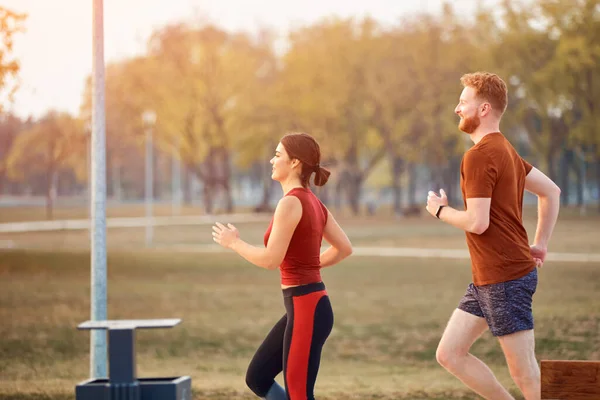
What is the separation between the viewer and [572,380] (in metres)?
3.96

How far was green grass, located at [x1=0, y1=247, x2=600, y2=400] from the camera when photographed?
40.8ft

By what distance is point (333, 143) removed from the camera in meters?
76.8

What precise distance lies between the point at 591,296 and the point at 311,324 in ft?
57.6

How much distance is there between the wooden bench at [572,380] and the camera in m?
3.95

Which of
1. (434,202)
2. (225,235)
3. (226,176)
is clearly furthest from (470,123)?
(226,176)

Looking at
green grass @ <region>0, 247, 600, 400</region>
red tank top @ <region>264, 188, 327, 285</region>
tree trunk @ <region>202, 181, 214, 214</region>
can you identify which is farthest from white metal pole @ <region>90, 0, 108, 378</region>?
tree trunk @ <region>202, 181, 214, 214</region>

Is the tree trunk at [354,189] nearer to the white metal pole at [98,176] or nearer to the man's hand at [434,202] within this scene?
the white metal pole at [98,176]

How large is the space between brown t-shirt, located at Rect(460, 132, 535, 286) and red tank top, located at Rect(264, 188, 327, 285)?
80 centimetres

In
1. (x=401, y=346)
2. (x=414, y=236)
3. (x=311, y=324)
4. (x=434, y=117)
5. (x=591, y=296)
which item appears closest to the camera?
(x=311, y=324)

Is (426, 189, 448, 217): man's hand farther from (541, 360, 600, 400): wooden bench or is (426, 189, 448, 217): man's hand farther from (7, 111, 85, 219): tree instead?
(7, 111, 85, 219): tree

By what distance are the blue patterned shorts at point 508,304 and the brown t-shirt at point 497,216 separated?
0.04m

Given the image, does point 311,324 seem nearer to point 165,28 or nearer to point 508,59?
point 508,59

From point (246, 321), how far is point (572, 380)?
15.3m

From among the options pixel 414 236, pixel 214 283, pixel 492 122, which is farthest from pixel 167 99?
pixel 492 122
